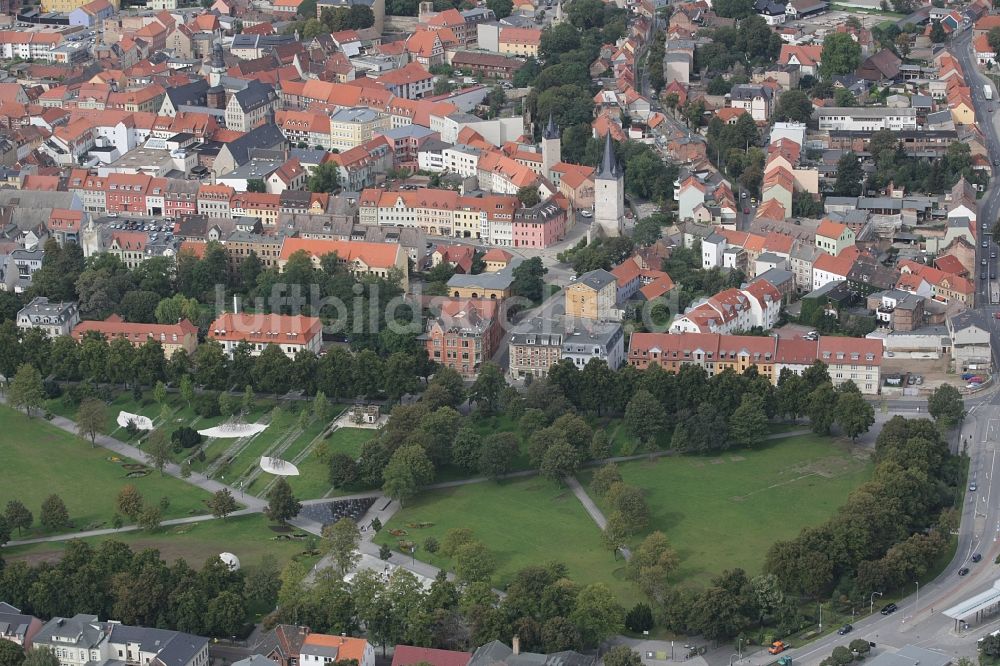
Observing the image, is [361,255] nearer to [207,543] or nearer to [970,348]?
[207,543]

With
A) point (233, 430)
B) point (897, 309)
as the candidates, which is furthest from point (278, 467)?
point (897, 309)

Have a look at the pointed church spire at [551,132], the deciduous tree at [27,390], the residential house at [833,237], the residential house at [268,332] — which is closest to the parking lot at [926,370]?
the residential house at [833,237]

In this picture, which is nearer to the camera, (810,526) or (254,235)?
(810,526)

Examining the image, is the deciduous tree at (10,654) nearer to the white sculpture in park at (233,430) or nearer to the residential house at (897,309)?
the white sculpture in park at (233,430)

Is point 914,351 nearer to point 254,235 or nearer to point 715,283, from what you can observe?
point 715,283

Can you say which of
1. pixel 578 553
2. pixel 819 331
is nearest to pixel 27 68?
pixel 819 331
